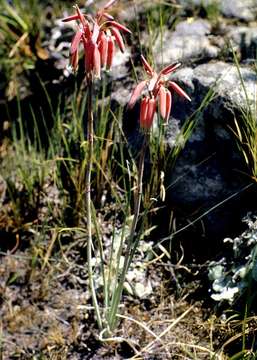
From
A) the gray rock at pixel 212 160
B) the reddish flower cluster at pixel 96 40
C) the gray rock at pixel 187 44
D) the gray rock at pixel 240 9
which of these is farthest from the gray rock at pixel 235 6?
the reddish flower cluster at pixel 96 40

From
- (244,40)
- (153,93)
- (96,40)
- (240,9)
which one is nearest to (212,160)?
(244,40)

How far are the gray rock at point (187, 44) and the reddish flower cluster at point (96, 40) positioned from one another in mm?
1476

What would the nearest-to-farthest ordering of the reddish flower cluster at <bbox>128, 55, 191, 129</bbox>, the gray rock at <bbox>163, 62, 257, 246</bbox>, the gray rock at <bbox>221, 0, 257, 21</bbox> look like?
the reddish flower cluster at <bbox>128, 55, 191, 129</bbox>
the gray rock at <bbox>163, 62, 257, 246</bbox>
the gray rock at <bbox>221, 0, 257, 21</bbox>

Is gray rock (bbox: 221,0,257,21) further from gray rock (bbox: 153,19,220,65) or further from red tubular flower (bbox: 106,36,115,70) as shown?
red tubular flower (bbox: 106,36,115,70)

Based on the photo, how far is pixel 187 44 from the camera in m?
3.90

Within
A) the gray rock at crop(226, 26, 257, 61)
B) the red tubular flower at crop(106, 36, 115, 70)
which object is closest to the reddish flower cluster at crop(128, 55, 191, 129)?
the red tubular flower at crop(106, 36, 115, 70)

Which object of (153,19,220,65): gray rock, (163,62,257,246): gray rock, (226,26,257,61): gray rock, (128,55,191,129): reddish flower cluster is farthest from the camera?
(153,19,220,65): gray rock

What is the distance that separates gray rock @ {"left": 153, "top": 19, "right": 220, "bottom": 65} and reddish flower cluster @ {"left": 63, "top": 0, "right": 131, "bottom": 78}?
1476mm

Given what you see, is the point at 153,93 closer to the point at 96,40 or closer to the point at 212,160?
the point at 96,40

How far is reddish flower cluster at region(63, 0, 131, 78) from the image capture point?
2174 mm

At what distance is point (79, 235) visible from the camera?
3.54 meters

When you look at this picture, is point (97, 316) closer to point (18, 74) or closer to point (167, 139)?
point (167, 139)

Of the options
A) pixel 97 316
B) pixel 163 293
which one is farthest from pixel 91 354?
pixel 163 293

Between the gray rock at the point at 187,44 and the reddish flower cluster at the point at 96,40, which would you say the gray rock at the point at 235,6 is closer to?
the gray rock at the point at 187,44
